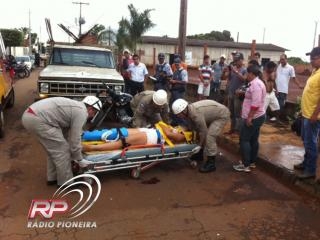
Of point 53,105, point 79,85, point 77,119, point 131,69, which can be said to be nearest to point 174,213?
point 77,119

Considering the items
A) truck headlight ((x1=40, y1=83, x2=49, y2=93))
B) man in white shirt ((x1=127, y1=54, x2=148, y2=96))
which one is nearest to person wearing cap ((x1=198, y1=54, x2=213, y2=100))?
man in white shirt ((x1=127, y1=54, x2=148, y2=96))

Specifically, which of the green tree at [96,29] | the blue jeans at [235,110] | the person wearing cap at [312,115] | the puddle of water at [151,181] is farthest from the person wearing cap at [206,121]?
the green tree at [96,29]

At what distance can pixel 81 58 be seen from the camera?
10039mm

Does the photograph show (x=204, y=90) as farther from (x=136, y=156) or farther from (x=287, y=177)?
(x=136, y=156)

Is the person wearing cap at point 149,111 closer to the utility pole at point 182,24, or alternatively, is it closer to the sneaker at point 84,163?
the sneaker at point 84,163

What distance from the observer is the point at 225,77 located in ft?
34.6

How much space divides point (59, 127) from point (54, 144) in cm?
24

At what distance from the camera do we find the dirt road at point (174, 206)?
429cm

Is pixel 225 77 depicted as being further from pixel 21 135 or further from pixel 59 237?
pixel 59 237

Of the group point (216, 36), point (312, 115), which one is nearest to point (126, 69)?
point (312, 115)

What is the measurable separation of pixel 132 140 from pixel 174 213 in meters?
1.54

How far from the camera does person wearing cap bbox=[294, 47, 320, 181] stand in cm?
533

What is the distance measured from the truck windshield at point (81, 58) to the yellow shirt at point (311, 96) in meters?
5.93

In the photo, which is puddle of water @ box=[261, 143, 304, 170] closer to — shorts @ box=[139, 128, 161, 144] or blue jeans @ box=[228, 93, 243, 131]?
blue jeans @ box=[228, 93, 243, 131]
